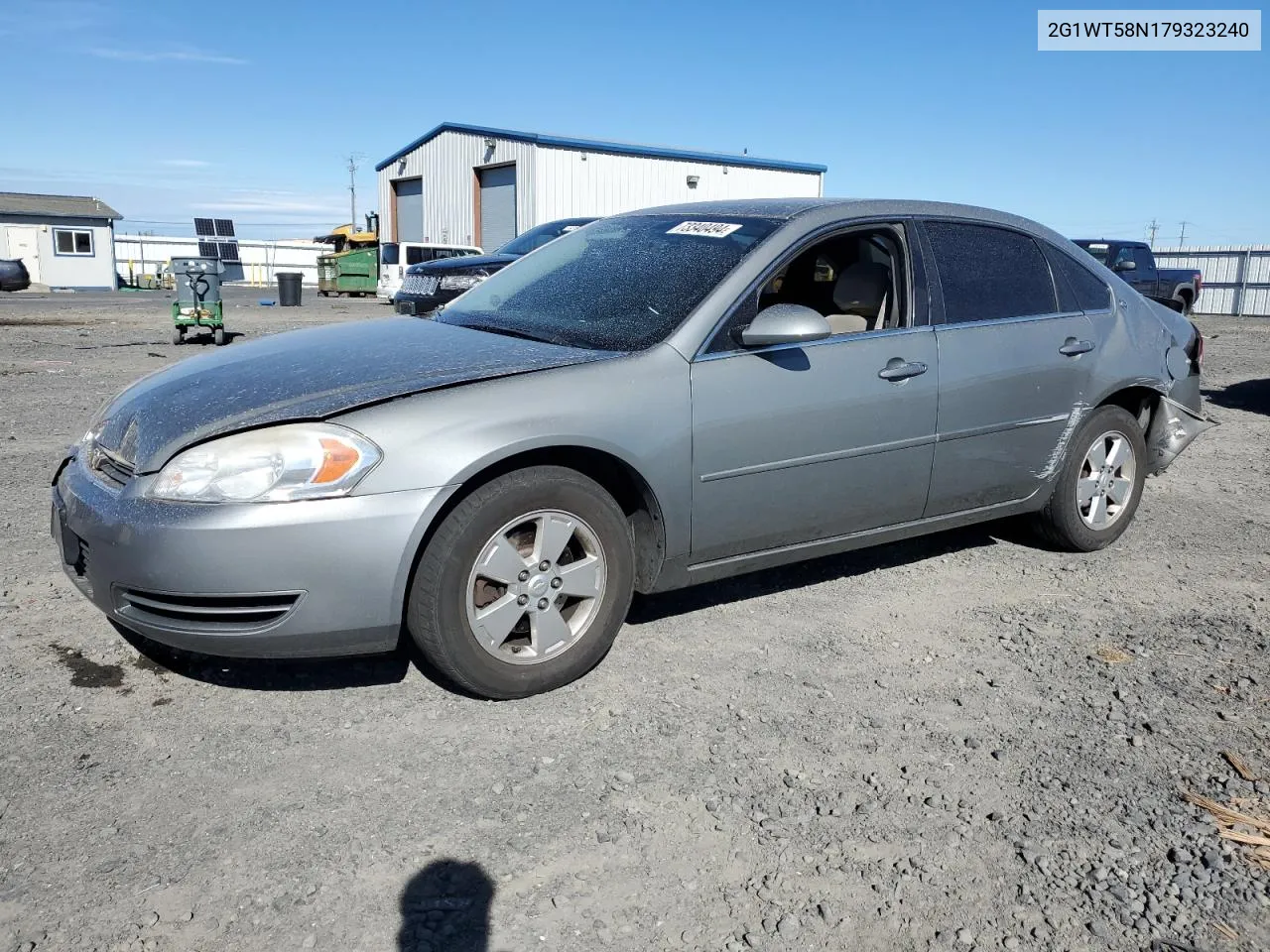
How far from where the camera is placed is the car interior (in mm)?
4395

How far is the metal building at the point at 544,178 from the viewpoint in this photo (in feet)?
106

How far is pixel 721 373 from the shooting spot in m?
3.72

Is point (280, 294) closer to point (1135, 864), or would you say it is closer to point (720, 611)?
point (720, 611)

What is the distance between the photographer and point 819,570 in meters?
4.89

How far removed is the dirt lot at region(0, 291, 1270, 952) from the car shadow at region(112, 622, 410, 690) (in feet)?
0.05

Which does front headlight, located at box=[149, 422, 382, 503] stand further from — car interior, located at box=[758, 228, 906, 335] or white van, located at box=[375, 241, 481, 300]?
white van, located at box=[375, 241, 481, 300]

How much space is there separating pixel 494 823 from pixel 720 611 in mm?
1769

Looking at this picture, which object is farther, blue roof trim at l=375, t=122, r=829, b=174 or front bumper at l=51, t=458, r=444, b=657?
A: blue roof trim at l=375, t=122, r=829, b=174

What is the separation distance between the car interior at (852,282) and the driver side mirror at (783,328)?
0.57 meters

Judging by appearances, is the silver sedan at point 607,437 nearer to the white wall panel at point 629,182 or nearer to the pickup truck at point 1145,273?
the pickup truck at point 1145,273

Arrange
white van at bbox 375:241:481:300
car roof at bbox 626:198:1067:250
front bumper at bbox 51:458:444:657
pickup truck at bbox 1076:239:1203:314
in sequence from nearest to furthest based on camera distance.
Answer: front bumper at bbox 51:458:444:657, car roof at bbox 626:198:1067:250, pickup truck at bbox 1076:239:1203:314, white van at bbox 375:241:481:300

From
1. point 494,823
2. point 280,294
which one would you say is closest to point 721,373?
point 494,823

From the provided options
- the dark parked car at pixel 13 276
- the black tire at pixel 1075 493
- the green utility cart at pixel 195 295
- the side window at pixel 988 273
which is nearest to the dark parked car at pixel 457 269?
the green utility cart at pixel 195 295

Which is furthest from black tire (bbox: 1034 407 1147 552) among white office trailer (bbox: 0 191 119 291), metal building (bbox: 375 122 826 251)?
white office trailer (bbox: 0 191 119 291)
